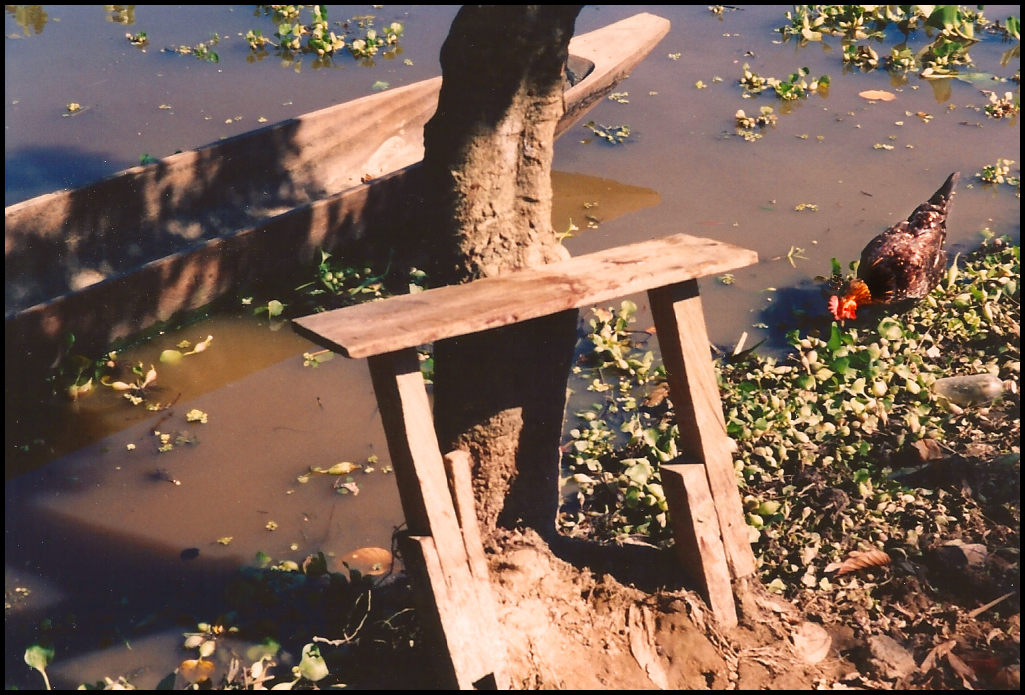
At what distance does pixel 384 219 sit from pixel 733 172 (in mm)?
2935

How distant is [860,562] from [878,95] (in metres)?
6.17

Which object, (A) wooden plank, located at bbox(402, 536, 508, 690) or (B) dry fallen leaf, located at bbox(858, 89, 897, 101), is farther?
(B) dry fallen leaf, located at bbox(858, 89, 897, 101)

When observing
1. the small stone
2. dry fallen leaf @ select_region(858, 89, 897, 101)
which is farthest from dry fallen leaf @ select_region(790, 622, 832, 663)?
dry fallen leaf @ select_region(858, 89, 897, 101)

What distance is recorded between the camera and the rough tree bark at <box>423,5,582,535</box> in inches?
96.8

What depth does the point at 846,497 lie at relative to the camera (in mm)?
3328

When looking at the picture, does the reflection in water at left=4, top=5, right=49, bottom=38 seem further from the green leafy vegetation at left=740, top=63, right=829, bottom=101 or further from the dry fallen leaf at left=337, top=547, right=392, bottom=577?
the dry fallen leaf at left=337, top=547, right=392, bottom=577

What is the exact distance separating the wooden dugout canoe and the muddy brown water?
15.1 inches

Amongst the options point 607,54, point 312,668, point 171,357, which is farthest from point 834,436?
point 607,54

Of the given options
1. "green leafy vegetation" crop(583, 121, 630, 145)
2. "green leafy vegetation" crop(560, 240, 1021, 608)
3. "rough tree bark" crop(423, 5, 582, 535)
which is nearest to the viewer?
"rough tree bark" crop(423, 5, 582, 535)

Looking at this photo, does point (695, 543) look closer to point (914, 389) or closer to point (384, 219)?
point (914, 389)

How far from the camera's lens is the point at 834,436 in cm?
375

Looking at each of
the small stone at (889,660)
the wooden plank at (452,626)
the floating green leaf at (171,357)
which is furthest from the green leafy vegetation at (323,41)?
the small stone at (889,660)

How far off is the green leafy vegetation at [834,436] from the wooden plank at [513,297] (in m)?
1.04

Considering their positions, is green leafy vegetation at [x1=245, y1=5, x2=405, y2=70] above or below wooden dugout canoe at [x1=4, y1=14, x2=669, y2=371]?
above
